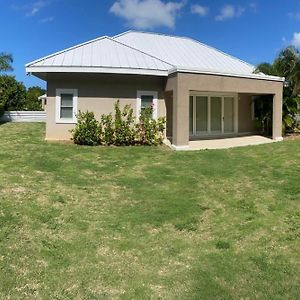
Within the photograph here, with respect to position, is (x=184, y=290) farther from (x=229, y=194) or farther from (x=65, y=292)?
(x=229, y=194)

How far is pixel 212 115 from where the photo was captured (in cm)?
2127

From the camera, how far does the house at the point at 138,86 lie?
16656 mm

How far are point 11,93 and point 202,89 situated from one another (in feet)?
68.8

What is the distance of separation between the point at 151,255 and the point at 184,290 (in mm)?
1181

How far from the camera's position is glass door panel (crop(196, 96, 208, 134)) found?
818 inches

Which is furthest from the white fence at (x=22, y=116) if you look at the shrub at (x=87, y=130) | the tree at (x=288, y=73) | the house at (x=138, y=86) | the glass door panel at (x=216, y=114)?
the tree at (x=288, y=73)

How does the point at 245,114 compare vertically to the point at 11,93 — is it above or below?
below

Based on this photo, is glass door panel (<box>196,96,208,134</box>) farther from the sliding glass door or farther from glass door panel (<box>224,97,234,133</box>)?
glass door panel (<box>224,97,234,133</box>)

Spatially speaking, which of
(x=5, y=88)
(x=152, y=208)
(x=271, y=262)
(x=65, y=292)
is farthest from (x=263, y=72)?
(x=5, y=88)

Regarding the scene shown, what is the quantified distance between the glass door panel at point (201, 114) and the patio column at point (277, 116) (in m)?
3.60

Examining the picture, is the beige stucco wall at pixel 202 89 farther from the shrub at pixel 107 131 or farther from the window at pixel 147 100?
the shrub at pixel 107 131

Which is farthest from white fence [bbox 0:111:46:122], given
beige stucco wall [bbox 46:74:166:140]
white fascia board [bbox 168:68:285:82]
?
white fascia board [bbox 168:68:285:82]

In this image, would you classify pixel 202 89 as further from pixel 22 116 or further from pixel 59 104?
pixel 22 116

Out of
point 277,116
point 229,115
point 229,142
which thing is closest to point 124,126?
point 229,142
